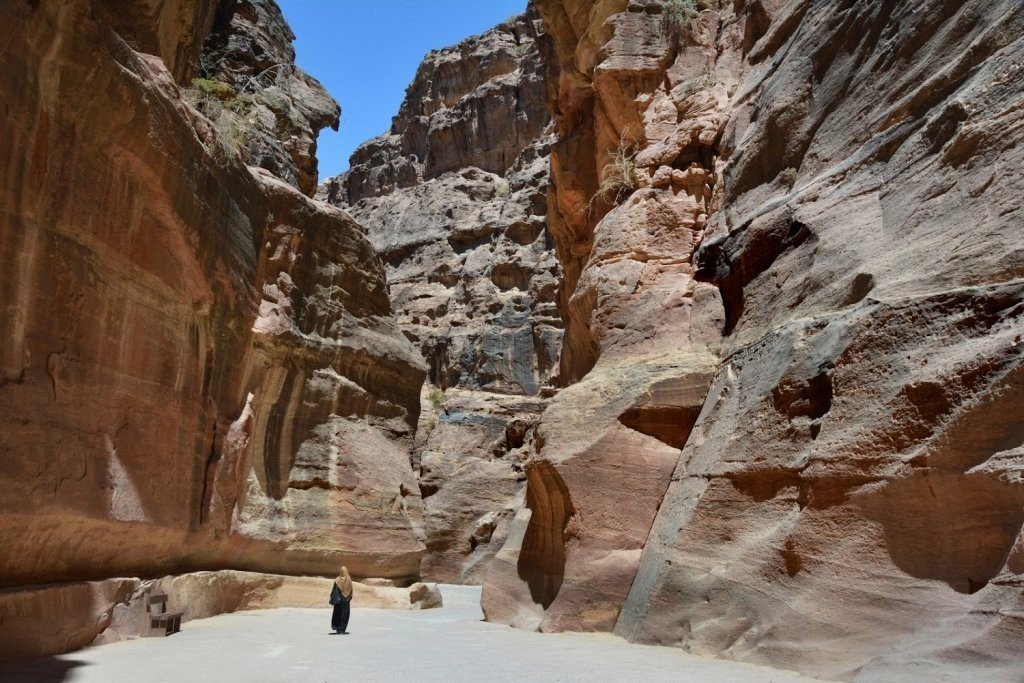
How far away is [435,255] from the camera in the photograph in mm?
51062

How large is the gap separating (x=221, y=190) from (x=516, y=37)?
173ft

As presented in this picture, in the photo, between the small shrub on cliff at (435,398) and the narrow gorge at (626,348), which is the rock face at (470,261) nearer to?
the small shrub on cliff at (435,398)

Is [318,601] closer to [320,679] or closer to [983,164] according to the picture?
[320,679]

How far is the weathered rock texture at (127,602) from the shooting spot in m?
6.33

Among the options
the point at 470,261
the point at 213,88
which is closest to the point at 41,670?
the point at 213,88

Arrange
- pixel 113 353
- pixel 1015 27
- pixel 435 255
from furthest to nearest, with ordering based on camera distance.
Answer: pixel 435 255 → pixel 113 353 → pixel 1015 27

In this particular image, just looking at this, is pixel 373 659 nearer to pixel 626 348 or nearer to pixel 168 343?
pixel 168 343

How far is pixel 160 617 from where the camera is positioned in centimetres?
845

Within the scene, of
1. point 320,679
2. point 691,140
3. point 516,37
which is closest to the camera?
point 320,679

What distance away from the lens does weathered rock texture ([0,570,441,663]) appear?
633cm

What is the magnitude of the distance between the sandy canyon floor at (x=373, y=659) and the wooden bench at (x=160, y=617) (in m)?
0.25

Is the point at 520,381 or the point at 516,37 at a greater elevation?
the point at 516,37

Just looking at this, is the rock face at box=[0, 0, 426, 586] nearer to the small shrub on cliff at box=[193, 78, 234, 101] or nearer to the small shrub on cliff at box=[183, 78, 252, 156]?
the small shrub on cliff at box=[183, 78, 252, 156]

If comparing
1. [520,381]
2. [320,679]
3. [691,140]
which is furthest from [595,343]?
[520,381]
